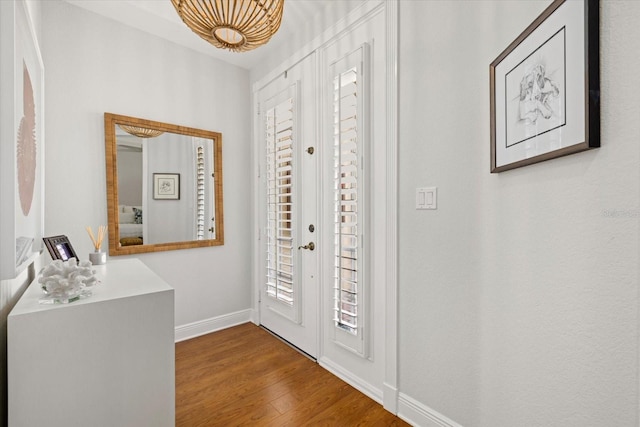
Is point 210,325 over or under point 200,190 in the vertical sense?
under

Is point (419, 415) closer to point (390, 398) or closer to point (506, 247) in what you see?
→ point (390, 398)

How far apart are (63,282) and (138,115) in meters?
1.83

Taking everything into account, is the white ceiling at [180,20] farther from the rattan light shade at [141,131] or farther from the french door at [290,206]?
the rattan light shade at [141,131]

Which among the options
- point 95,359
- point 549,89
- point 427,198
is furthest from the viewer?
point 427,198

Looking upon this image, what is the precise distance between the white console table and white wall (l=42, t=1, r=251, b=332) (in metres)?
1.17

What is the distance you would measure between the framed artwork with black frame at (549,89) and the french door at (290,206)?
1.32 meters

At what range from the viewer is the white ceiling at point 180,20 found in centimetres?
216

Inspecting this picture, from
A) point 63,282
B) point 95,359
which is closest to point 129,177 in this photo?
point 63,282

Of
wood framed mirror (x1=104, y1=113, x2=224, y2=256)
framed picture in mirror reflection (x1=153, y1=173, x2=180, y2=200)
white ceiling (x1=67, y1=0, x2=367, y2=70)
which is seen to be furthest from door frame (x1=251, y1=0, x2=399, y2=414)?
framed picture in mirror reflection (x1=153, y1=173, x2=180, y2=200)

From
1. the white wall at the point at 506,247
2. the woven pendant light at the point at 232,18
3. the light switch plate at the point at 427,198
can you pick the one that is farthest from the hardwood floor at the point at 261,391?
the woven pendant light at the point at 232,18

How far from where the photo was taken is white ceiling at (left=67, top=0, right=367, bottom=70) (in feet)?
7.10

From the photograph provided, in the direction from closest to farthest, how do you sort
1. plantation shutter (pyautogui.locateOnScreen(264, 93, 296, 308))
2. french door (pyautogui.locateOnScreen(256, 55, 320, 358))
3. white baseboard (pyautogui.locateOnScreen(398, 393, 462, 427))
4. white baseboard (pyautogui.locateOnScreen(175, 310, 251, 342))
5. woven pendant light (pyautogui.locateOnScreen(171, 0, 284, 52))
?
woven pendant light (pyautogui.locateOnScreen(171, 0, 284, 52)), white baseboard (pyautogui.locateOnScreen(398, 393, 462, 427)), french door (pyautogui.locateOnScreen(256, 55, 320, 358)), plantation shutter (pyautogui.locateOnScreen(264, 93, 296, 308)), white baseboard (pyautogui.locateOnScreen(175, 310, 251, 342))

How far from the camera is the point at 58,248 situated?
1.71 metres

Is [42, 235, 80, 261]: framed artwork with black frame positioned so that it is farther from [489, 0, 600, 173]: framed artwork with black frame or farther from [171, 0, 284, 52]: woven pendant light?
[489, 0, 600, 173]: framed artwork with black frame
